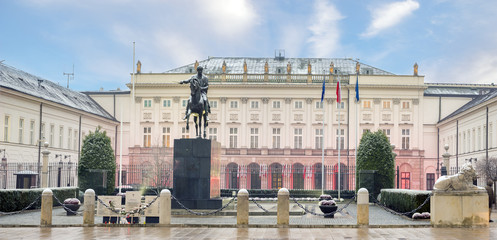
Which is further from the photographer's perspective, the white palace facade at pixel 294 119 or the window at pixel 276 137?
the window at pixel 276 137

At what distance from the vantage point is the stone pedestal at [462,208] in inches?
876

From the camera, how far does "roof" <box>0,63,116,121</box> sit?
5503 cm

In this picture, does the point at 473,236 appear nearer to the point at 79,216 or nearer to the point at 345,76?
the point at 79,216

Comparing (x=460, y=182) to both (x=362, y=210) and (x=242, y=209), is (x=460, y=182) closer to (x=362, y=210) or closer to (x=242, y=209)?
(x=362, y=210)

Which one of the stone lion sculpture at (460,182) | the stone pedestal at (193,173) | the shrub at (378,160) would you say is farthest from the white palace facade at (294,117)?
the stone lion sculpture at (460,182)

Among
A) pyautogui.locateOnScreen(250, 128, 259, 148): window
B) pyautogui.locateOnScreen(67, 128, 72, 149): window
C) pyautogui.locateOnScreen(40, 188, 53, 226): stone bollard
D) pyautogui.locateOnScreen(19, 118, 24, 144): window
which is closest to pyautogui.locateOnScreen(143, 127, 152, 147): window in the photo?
pyautogui.locateOnScreen(250, 128, 259, 148): window

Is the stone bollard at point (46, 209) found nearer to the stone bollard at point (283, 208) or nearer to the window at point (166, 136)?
the stone bollard at point (283, 208)

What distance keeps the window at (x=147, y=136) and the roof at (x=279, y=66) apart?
8279 millimetres

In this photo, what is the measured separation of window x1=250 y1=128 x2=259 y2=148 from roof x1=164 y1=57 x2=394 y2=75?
799cm

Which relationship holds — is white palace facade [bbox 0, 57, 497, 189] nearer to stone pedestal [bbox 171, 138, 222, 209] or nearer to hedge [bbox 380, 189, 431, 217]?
hedge [bbox 380, 189, 431, 217]

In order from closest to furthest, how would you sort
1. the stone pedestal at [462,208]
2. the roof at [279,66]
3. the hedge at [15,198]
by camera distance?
the stone pedestal at [462,208] → the hedge at [15,198] → the roof at [279,66]

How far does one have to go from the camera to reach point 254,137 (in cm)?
8025

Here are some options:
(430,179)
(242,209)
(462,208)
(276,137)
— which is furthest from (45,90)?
(462,208)

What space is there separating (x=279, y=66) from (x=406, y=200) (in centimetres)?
5638
